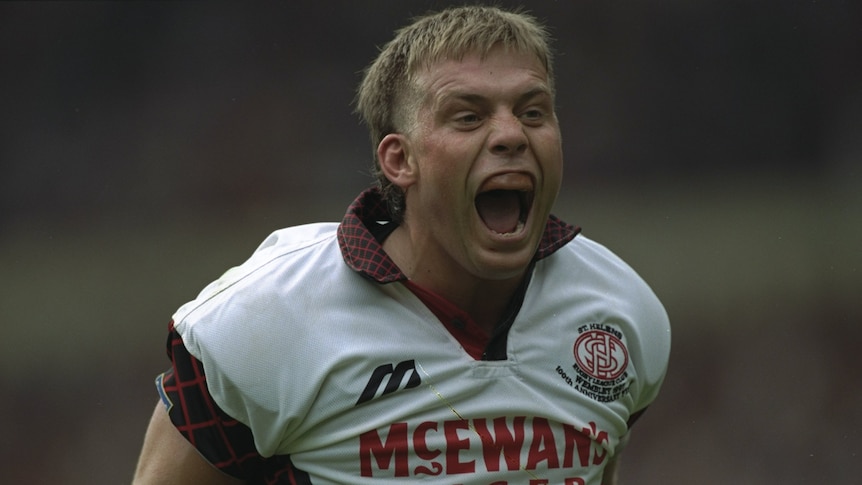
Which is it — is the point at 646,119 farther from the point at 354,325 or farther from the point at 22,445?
the point at 354,325

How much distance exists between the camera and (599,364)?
253 cm

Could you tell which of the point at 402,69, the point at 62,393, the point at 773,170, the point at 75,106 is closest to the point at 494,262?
the point at 402,69

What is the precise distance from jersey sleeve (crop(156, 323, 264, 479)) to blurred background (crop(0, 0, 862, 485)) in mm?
3551

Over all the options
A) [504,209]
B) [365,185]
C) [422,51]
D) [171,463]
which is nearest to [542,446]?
[504,209]

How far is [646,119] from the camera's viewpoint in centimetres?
670

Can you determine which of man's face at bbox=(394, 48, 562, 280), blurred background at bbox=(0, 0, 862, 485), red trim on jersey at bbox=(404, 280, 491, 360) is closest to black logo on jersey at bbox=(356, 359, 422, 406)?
red trim on jersey at bbox=(404, 280, 491, 360)

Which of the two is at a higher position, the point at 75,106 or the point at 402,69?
the point at 402,69

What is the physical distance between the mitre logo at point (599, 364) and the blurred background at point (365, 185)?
10.3ft

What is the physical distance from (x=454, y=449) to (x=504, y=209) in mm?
483

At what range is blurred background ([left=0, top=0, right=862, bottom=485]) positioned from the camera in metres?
5.95

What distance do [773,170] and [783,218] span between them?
10.1 inches

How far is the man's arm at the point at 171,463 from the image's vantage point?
237 centimetres

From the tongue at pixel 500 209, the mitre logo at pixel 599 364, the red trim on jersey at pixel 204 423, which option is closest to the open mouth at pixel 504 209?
the tongue at pixel 500 209

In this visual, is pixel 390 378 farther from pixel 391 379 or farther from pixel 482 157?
pixel 482 157
